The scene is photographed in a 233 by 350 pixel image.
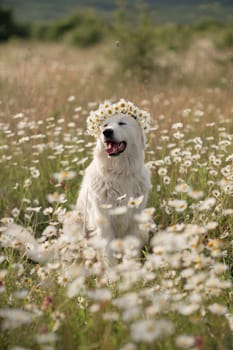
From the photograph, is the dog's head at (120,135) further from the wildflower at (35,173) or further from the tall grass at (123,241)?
the wildflower at (35,173)

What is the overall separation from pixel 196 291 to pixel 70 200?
8.02 ft

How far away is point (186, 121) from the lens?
18.8 feet

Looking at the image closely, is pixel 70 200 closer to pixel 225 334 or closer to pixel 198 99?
pixel 225 334

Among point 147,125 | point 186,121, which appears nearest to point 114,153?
point 147,125

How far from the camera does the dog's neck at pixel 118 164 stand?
377 cm

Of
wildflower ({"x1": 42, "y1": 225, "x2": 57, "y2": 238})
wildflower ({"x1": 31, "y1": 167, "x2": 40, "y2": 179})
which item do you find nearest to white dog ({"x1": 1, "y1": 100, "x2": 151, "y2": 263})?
wildflower ({"x1": 31, "y1": 167, "x2": 40, "y2": 179})

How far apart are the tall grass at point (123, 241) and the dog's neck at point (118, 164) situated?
24cm

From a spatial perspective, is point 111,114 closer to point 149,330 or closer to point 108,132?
point 108,132

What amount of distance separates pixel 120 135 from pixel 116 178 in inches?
15.5

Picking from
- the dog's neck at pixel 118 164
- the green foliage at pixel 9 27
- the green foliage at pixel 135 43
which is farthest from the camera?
the green foliage at pixel 9 27

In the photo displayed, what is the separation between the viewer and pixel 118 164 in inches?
150

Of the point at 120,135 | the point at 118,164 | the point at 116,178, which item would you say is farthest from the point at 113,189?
the point at 120,135

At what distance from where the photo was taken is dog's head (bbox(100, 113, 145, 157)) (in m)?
3.57

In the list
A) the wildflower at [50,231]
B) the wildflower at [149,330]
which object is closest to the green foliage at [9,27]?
the wildflower at [50,231]
